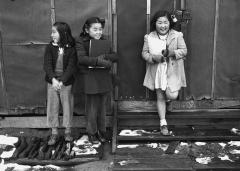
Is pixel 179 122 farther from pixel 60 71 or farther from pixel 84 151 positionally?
pixel 60 71

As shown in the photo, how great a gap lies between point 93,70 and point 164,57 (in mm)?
1174

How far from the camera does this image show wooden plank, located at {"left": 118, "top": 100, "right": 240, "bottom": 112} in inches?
260

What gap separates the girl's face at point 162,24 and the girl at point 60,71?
4.55 ft

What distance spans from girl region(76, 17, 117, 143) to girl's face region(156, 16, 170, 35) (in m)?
0.87

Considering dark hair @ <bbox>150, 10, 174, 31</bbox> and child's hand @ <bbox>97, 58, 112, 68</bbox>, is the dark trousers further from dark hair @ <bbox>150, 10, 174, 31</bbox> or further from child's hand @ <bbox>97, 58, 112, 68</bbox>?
dark hair @ <bbox>150, 10, 174, 31</bbox>

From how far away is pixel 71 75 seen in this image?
19.0 ft

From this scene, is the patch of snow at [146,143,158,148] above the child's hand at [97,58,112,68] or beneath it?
beneath

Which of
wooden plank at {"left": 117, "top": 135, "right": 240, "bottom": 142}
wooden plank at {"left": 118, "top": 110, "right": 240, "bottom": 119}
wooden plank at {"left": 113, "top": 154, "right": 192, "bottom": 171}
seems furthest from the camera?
wooden plank at {"left": 118, "top": 110, "right": 240, "bottom": 119}

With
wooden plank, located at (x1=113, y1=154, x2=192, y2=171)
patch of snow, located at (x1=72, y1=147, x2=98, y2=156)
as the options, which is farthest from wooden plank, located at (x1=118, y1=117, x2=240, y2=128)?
wooden plank, located at (x1=113, y1=154, x2=192, y2=171)

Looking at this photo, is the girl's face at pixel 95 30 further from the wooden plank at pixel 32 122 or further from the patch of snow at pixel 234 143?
the patch of snow at pixel 234 143

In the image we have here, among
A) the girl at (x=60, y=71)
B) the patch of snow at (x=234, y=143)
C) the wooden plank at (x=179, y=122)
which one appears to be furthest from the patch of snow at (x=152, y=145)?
the girl at (x=60, y=71)

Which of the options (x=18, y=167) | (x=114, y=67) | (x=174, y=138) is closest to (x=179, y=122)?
(x=174, y=138)

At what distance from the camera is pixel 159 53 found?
5988 millimetres

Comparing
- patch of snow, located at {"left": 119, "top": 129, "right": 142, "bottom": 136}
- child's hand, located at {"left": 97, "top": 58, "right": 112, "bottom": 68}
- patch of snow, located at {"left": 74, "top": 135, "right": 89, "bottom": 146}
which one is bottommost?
patch of snow, located at {"left": 74, "top": 135, "right": 89, "bottom": 146}
